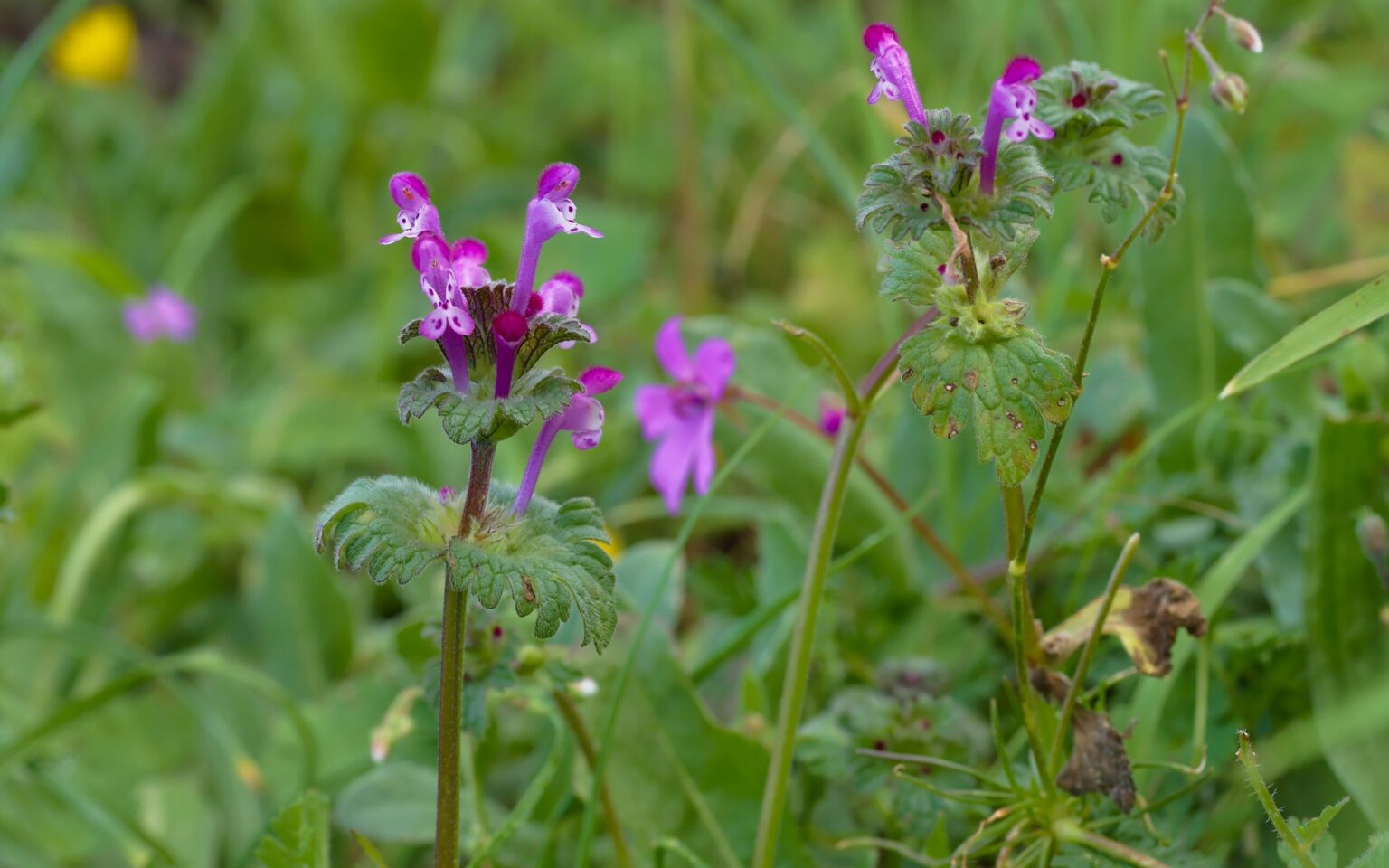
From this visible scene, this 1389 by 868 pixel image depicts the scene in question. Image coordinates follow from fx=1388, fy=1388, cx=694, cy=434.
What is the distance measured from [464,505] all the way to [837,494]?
0.27 metres

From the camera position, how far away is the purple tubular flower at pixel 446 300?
2.56ft

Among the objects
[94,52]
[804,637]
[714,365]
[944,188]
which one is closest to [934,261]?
[944,188]

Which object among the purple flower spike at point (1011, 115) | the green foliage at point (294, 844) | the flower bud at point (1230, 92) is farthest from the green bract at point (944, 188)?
the green foliage at point (294, 844)

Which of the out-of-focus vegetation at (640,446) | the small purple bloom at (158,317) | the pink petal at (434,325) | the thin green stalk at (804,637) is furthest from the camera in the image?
the small purple bloom at (158,317)

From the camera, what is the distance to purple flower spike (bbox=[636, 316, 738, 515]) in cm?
138

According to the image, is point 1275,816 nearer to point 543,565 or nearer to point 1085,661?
point 1085,661

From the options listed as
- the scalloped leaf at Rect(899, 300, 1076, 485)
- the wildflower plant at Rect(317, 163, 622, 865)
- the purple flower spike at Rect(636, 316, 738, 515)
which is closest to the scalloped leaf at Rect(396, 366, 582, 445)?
the wildflower plant at Rect(317, 163, 622, 865)

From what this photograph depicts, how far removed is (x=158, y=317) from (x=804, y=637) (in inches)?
65.3

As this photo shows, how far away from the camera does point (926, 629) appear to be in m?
1.48

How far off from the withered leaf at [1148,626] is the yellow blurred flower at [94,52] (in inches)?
109

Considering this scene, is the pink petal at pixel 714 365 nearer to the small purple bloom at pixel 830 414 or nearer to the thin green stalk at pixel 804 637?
the small purple bloom at pixel 830 414

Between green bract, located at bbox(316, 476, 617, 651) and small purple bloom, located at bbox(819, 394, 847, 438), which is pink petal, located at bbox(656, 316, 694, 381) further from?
green bract, located at bbox(316, 476, 617, 651)

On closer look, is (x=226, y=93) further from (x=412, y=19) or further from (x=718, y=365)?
(x=718, y=365)

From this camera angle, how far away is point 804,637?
0.98 m
